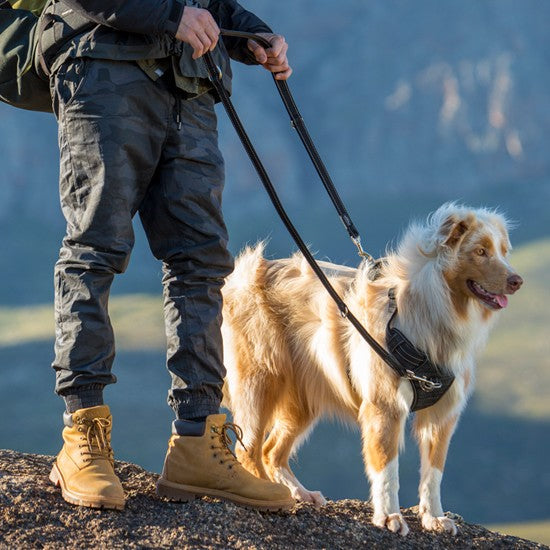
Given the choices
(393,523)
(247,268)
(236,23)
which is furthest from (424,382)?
(236,23)

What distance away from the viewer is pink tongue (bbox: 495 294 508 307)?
4.13 meters

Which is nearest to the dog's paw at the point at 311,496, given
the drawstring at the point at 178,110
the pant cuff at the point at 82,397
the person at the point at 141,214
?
the person at the point at 141,214

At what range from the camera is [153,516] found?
10.9ft

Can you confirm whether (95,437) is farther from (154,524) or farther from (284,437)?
(284,437)

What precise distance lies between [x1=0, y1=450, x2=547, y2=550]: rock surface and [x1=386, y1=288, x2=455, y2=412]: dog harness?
65 centimetres

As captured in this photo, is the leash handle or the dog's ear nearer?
the leash handle

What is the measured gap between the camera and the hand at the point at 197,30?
10.3 feet

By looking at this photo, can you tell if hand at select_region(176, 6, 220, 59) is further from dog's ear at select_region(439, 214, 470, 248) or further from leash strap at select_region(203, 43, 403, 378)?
dog's ear at select_region(439, 214, 470, 248)

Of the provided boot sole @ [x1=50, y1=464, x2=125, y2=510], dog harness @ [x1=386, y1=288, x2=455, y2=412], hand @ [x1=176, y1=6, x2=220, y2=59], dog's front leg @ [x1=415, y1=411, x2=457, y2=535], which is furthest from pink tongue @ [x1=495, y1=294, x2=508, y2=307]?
boot sole @ [x1=50, y1=464, x2=125, y2=510]

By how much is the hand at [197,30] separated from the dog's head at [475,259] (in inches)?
63.5

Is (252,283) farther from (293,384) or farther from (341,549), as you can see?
(341,549)

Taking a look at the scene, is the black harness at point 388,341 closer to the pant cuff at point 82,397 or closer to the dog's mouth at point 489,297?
the dog's mouth at point 489,297

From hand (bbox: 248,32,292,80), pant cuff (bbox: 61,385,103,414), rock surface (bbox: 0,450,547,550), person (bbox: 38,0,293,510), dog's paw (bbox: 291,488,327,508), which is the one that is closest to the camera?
rock surface (bbox: 0,450,547,550)

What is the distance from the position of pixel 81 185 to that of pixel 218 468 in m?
1.28
